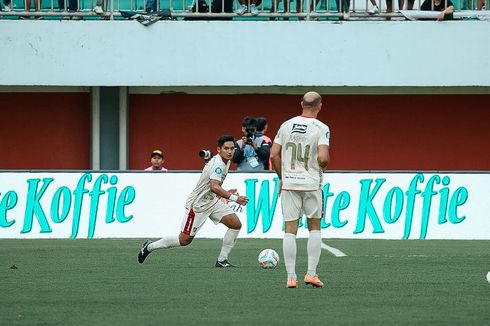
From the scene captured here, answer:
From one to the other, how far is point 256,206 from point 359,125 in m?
5.82

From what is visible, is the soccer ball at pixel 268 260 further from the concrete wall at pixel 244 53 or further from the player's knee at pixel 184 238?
the concrete wall at pixel 244 53

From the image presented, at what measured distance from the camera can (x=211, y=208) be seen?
50.2ft

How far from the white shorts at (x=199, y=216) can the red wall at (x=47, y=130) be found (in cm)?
1164

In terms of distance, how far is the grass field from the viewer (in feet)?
30.7

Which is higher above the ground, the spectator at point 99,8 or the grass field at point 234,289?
the spectator at point 99,8

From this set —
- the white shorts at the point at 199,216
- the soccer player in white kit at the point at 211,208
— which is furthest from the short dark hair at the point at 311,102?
the white shorts at the point at 199,216

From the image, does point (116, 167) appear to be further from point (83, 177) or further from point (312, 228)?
point (312, 228)

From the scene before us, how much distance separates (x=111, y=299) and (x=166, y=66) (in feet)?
47.0

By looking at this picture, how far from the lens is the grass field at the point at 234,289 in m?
9.35

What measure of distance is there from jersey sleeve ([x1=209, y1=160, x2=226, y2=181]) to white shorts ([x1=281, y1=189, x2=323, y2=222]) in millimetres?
3209

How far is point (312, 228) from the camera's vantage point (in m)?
11.8

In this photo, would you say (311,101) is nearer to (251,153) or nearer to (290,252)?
(290,252)

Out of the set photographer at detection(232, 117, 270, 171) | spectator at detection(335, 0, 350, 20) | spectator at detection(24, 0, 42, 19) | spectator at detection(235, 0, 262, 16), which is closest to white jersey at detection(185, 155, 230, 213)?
photographer at detection(232, 117, 270, 171)

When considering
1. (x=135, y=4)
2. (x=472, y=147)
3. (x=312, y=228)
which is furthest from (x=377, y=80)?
(x=312, y=228)
